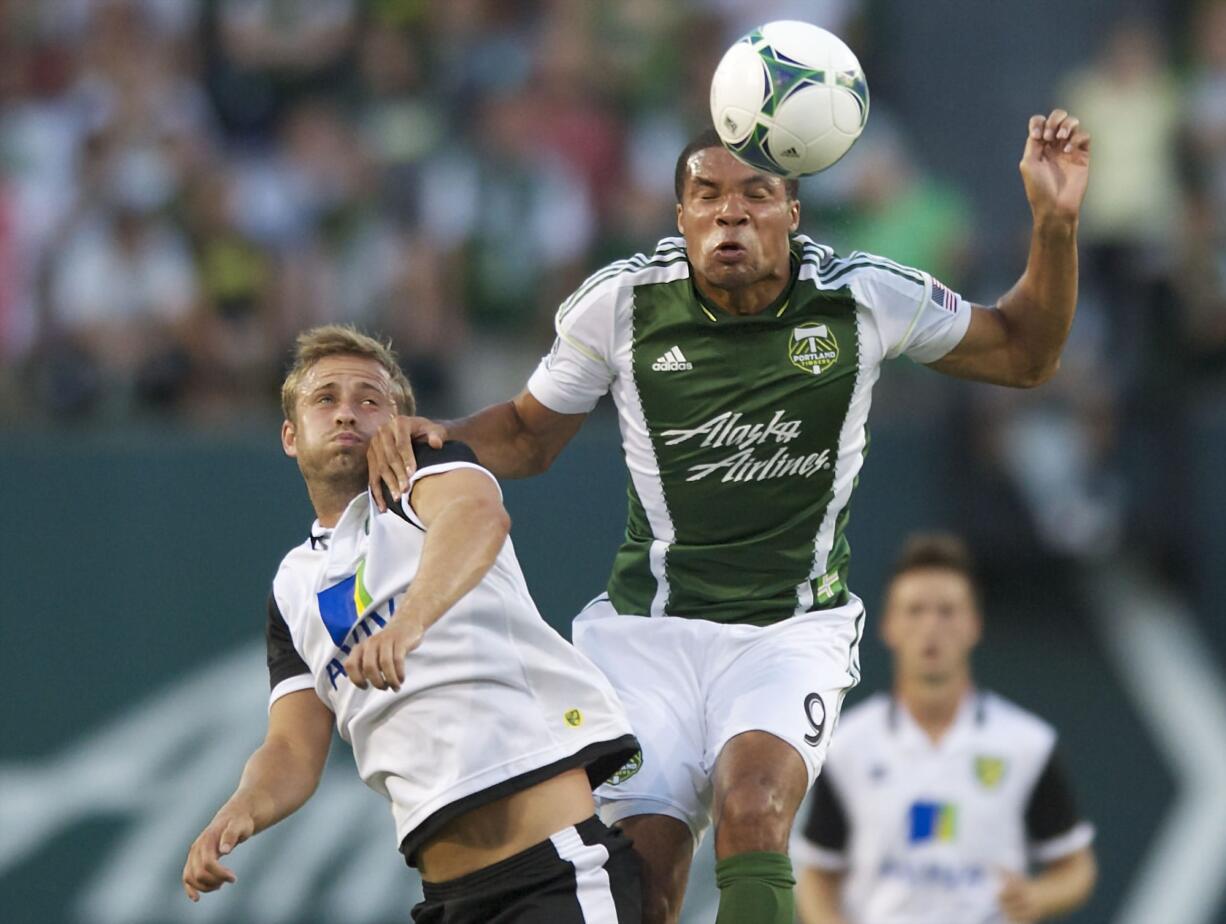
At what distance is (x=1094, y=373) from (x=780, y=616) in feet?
18.4

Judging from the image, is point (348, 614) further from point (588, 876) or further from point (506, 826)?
point (588, 876)

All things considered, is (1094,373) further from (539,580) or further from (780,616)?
(780,616)

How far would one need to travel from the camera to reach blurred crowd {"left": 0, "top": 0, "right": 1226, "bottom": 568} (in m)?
11.1

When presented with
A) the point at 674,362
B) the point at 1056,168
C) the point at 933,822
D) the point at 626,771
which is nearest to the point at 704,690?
the point at 626,771

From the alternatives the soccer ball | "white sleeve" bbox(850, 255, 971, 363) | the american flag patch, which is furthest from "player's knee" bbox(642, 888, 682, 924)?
the soccer ball

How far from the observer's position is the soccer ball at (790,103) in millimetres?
5547

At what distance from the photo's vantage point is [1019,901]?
7777 millimetres

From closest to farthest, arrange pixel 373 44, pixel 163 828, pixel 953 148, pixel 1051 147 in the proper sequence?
pixel 1051 147 < pixel 163 828 < pixel 373 44 < pixel 953 148

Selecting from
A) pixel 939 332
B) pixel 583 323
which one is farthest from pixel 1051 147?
pixel 583 323

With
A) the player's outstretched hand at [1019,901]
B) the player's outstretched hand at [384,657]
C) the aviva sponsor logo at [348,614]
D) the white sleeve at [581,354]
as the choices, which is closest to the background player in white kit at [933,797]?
the player's outstretched hand at [1019,901]

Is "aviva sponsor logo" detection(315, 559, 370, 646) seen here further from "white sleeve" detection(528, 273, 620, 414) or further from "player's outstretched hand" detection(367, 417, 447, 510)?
"white sleeve" detection(528, 273, 620, 414)

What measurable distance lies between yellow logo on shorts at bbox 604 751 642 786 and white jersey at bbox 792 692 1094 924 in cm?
275

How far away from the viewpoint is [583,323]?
599 centimetres

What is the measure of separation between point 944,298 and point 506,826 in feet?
6.38
